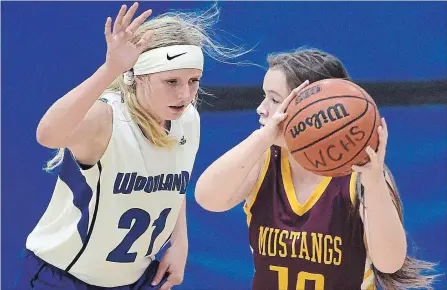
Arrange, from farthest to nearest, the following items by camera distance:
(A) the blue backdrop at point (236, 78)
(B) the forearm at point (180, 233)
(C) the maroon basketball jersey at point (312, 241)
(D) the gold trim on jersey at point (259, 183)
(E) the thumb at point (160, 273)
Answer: (A) the blue backdrop at point (236, 78) → (B) the forearm at point (180, 233) → (E) the thumb at point (160, 273) → (D) the gold trim on jersey at point (259, 183) → (C) the maroon basketball jersey at point (312, 241)

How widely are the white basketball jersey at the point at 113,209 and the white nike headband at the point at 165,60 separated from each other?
155 millimetres

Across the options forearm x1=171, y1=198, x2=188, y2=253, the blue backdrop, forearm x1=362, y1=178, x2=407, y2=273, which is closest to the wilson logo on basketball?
forearm x1=362, y1=178, x2=407, y2=273

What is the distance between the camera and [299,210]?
2.39 meters

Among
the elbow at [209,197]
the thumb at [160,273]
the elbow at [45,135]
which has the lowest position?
the thumb at [160,273]

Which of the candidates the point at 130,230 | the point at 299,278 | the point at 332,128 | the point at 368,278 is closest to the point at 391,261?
the point at 368,278

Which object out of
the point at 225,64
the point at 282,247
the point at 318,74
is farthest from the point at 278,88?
the point at 225,64

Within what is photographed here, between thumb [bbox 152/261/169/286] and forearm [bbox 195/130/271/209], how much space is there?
0.58 meters

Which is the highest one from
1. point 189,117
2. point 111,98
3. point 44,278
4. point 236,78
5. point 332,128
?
point 236,78

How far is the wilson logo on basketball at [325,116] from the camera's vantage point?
2107mm

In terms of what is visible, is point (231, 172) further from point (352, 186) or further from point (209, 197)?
point (352, 186)

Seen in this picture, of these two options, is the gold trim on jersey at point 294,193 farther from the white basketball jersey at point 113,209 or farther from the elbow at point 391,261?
the white basketball jersey at point 113,209

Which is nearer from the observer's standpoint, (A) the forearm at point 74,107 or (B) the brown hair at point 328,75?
(A) the forearm at point 74,107

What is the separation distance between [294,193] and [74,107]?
74 cm

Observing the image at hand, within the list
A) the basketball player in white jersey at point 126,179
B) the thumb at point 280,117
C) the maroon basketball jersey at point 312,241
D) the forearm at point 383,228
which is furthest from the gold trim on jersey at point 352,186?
the basketball player in white jersey at point 126,179
